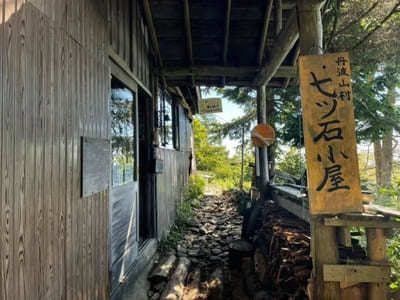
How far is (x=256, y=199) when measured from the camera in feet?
18.6

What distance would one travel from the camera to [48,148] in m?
1.57

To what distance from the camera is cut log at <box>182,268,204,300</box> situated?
3.27 metres

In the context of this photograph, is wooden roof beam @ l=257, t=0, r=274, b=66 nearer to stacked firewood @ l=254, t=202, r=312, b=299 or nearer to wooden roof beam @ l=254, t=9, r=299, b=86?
wooden roof beam @ l=254, t=9, r=299, b=86

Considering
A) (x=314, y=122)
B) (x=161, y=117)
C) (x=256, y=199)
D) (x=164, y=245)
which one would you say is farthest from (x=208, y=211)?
(x=314, y=122)

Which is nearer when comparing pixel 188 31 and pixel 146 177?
pixel 188 31

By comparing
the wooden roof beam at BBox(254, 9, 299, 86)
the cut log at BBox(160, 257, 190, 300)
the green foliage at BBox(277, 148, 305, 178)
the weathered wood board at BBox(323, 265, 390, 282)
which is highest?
the wooden roof beam at BBox(254, 9, 299, 86)

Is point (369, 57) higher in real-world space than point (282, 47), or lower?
higher

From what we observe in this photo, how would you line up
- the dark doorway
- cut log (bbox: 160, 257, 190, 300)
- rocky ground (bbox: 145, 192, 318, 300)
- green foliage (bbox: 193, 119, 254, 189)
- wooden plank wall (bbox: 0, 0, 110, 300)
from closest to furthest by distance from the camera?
wooden plank wall (bbox: 0, 0, 110, 300) → rocky ground (bbox: 145, 192, 318, 300) → cut log (bbox: 160, 257, 190, 300) → the dark doorway → green foliage (bbox: 193, 119, 254, 189)

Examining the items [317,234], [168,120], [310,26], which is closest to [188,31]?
[168,120]

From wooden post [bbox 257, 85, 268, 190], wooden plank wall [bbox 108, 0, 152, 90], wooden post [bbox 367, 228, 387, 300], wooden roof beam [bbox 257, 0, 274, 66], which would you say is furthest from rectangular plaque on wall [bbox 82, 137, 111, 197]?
wooden post [bbox 257, 85, 268, 190]

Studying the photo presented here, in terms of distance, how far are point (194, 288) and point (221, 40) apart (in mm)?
4243

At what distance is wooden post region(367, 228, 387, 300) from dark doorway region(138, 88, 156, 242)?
3.27 metres

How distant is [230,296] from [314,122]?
101 inches

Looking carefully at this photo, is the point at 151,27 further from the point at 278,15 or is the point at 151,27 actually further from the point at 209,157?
the point at 209,157
